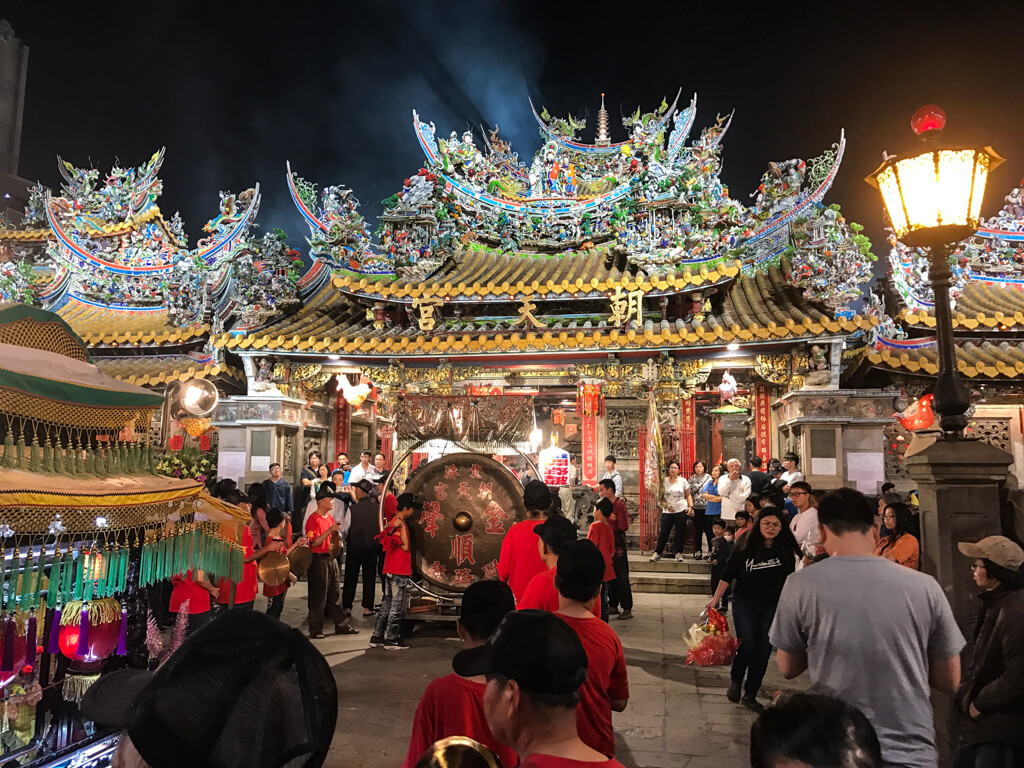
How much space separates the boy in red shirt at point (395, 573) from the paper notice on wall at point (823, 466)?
6.78m

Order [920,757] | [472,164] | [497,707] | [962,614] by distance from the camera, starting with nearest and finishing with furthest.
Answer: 1. [497,707]
2. [920,757]
3. [962,614]
4. [472,164]

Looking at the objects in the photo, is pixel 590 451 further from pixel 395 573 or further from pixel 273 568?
pixel 273 568

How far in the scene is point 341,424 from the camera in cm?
1416

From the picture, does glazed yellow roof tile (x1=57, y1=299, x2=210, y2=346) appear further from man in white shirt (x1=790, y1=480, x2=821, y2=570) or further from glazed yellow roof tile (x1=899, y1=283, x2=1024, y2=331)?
glazed yellow roof tile (x1=899, y1=283, x2=1024, y2=331)

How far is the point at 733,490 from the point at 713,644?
4.57 m

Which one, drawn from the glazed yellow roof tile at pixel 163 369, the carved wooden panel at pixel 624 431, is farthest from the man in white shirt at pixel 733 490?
the glazed yellow roof tile at pixel 163 369

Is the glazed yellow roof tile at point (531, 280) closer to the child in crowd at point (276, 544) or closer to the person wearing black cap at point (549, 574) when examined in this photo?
the child in crowd at point (276, 544)

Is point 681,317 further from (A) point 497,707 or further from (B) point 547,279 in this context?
(A) point 497,707

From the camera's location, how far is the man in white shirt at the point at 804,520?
6.22 meters

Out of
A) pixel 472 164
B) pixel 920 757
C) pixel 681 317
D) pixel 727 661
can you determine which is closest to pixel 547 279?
pixel 681 317

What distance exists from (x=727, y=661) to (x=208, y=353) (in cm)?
1052

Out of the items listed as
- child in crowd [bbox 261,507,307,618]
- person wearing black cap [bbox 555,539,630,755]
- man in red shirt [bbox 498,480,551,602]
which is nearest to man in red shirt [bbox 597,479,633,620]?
man in red shirt [bbox 498,480,551,602]

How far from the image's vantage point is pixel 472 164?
14375mm

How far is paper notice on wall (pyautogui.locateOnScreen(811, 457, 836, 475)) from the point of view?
1041 cm
